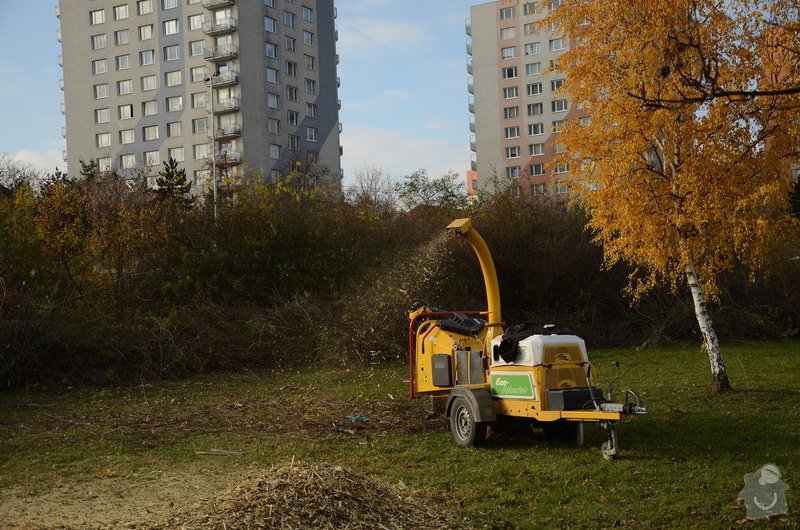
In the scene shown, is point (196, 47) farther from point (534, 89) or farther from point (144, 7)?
point (534, 89)

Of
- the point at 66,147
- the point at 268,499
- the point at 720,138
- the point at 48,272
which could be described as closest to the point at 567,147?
the point at 720,138

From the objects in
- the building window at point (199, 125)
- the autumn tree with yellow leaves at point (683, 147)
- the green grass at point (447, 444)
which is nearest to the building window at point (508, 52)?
the building window at point (199, 125)

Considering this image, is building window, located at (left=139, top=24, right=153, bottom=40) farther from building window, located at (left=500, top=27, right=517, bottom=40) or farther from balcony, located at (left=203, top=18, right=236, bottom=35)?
building window, located at (left=500, top=27, right=517, bottom=40)

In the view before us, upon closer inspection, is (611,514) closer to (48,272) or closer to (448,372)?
(448,372)

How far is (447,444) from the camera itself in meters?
9.95

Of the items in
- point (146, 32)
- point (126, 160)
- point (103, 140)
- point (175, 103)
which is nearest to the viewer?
point (175, 103)

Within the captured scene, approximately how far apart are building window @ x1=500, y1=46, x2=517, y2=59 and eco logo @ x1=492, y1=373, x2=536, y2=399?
240 feet

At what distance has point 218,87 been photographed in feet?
214

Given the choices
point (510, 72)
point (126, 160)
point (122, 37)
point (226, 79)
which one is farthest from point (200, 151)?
point (510, 72)

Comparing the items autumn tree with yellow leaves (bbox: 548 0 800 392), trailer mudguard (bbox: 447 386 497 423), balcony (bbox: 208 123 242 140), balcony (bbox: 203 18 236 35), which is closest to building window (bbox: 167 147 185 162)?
balcony (bbox: 208 123 242 140)

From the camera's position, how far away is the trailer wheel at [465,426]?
9492mm

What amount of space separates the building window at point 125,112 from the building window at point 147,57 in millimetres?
3791

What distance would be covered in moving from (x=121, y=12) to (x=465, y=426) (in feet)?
224

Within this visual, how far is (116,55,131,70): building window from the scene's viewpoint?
68.9 meters
